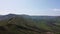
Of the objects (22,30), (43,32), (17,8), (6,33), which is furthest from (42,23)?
(6,33)

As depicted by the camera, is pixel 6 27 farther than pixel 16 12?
No

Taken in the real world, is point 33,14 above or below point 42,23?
above

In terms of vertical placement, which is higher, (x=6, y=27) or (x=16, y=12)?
(x=16, y=12)

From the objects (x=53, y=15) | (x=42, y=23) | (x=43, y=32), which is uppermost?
(x=53, y=15)

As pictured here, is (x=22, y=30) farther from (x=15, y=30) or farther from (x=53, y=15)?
(x=53, y=15)

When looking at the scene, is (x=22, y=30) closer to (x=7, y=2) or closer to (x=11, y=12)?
(x=11, y=12)

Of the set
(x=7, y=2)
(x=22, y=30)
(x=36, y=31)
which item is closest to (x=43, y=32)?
(x=36, y=31)
